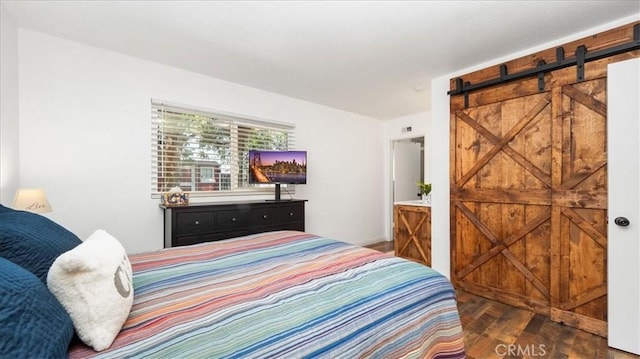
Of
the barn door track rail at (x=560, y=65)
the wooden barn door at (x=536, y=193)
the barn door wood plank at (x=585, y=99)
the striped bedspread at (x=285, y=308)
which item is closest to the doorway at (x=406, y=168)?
the wooden barn door at (x=536, y=193)

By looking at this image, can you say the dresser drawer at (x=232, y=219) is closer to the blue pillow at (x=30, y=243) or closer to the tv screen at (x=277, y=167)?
the tv screen at (x=277, y=167)

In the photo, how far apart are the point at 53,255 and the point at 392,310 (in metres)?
1.28

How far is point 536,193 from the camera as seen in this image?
2.61 metres

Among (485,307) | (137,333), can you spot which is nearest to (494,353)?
(485,307)

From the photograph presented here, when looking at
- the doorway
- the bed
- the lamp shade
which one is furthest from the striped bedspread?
the doorway

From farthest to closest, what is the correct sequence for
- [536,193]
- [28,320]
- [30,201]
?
[536,193], [30,201], [28,320]

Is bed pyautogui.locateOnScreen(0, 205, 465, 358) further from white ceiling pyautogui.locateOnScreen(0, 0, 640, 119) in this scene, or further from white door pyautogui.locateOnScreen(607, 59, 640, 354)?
white ceiling pyautogui.locateOnScreen(0, 0, 640, 119)

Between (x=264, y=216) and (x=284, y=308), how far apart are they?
8.17 ft

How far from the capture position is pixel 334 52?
9.11 feet

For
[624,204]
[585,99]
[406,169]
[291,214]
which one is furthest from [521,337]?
[406,169]

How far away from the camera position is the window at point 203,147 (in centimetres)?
314

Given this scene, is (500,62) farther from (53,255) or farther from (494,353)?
(53,255)

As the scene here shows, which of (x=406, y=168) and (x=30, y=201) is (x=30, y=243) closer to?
(x=30, y=201)

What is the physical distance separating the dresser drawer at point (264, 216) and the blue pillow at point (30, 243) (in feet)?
7.34
